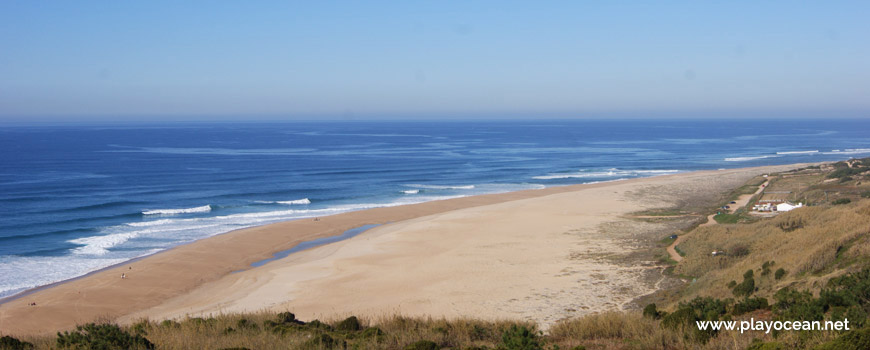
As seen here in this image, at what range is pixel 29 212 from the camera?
112 feet

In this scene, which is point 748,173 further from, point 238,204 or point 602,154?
point 238,204

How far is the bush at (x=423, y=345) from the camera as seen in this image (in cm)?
823

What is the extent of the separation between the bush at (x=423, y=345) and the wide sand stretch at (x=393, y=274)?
18.4ft

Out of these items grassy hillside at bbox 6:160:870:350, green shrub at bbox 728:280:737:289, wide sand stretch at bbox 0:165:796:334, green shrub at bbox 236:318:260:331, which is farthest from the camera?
wide sand stretch at bbox 0:165:796:334

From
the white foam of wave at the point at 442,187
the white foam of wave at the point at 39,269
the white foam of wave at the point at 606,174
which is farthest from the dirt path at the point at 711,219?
the white foam of wave at the point at 39,269

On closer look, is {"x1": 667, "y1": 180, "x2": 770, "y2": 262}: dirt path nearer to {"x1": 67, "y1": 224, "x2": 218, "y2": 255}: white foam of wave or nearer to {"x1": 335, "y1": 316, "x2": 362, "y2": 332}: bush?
{"x1": 335, "y1": 316, "x2": 362, "y2": 332}: bush

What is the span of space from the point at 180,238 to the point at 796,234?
87.0 feet

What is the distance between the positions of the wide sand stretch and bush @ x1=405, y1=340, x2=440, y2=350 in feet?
18.4

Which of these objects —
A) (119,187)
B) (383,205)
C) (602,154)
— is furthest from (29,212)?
(602,154)

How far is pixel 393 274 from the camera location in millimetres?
21844

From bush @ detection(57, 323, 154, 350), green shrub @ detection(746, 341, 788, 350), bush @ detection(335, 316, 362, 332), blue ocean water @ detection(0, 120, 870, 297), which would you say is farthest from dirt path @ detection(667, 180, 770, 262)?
bush @ detection(57, 323, 154, 350)

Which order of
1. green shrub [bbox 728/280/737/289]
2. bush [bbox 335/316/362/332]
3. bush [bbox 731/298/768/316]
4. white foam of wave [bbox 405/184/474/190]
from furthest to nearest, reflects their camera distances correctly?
white foam of wave [bbox 405/184/474/190], green shrub [bbox 728/280/737/289], bush [bbox 731/298/768/316], bush [bbox 335/316/362/332]

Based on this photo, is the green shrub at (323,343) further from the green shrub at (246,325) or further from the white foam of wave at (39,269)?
the white foam of wave at (39,269)

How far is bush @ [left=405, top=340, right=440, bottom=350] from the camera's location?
27.0ft
